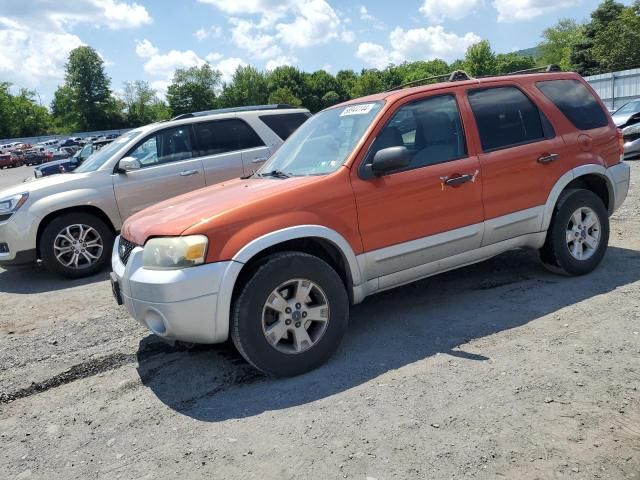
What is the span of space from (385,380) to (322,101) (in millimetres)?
114891

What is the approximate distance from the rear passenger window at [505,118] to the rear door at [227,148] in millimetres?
3850

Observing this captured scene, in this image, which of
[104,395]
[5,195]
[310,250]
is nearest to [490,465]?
[310,250]

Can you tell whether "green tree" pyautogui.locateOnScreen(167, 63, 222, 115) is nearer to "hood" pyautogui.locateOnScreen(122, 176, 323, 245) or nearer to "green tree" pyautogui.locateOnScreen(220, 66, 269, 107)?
"green tree" pyautogui.locateOnScreen(220, 66, 269, 107)

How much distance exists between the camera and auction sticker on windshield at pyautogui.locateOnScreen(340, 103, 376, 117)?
14.6 feet

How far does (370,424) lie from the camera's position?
10.2 feet

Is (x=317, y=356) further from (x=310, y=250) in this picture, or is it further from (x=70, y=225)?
(x=70, y=225)

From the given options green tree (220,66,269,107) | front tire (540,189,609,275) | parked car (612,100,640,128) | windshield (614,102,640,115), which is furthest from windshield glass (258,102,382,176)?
green tree (220,66,269,107)

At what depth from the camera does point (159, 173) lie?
7422 millimetres

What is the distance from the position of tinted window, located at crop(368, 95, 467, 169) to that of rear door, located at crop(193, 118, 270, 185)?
3793 millimetres

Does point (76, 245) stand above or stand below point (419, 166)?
below

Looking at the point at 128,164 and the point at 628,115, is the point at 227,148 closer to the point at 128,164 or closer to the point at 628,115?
the point at 128,164

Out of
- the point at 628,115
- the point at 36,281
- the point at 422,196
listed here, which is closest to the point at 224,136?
the point at 36,281

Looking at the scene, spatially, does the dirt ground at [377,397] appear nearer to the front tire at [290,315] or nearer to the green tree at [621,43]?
the front tire at [290,315]

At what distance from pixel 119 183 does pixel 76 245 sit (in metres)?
0.94
